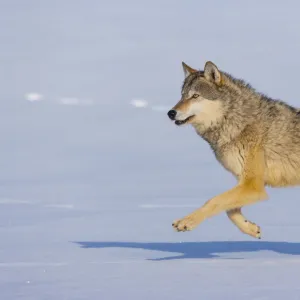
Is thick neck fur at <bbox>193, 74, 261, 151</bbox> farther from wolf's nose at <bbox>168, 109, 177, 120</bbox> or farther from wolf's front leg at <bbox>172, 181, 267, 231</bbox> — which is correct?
wolf's front leg at <bbox>172, 181, 267, 231</bbox>

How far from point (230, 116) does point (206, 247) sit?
1.23 metres

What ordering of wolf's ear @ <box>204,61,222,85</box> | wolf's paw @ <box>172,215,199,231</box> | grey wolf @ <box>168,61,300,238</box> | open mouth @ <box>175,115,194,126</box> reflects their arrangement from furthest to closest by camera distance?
wolf's ear @ <box>204,61,222,85</box>, open mouth @ <box>175,115,194,126</box>, grey wolf @ <box>168,61,300,238</box>, wolf's paw @ <box>172,215,199,231</box>

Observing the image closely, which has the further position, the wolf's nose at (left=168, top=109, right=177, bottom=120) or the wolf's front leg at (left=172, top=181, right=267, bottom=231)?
the wolf's nose at (left=168, top=109, right=177, bottom=120)

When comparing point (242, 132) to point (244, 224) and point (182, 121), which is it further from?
point (244, 224)

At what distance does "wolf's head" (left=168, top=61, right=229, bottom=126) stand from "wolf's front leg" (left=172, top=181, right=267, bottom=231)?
2.33 ft

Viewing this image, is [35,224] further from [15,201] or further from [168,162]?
[168,162]

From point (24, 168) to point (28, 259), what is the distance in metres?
8.41

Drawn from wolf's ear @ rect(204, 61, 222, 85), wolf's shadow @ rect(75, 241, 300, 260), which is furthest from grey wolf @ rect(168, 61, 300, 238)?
wolf's shadow @ rect(75, 241, 300, 260)

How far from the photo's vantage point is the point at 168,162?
16250 mm

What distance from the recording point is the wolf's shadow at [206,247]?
316 inches

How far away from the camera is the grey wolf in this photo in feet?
25.3

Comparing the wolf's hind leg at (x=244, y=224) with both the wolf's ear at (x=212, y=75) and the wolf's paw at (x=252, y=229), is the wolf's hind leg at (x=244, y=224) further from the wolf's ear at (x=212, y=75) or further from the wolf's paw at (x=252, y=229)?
the wolf's ear at (x=212, y=75)

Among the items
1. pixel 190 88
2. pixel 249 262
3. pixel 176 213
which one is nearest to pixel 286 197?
pixel 176 213

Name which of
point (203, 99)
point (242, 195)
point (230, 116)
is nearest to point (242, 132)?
point (230, 116)
